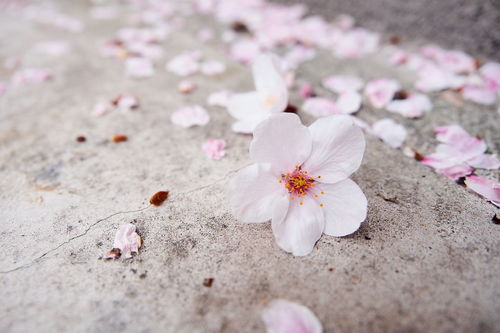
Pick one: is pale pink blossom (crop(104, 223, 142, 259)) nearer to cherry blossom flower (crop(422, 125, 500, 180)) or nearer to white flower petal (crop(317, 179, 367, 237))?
white flower petal (crop(317, 179, 367, 237))

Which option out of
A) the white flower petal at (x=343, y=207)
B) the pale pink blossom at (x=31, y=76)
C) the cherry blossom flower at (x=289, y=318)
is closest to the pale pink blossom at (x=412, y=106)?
the white flower petal at (x=343, y=207)

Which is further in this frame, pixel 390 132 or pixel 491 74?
pixel 491 74

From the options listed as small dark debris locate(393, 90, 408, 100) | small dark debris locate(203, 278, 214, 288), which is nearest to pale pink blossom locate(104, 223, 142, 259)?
small dark debris locate(203, 278, 214, 288)

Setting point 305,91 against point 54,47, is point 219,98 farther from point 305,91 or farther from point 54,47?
point 54,47

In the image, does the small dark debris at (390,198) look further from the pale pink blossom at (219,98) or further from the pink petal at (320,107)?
the pale pink blossom at (219,98)

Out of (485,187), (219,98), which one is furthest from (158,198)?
(485,187)

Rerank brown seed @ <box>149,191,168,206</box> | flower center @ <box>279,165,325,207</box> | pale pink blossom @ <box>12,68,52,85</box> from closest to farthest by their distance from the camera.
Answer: flower center @ <box>279,165,325,207</box>
brown seed @ <box>149,191,168,206</box>
pale pink blossom @ <box>12,68,52,85</box>

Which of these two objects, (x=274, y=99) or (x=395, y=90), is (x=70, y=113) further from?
(x=395, y=90)
